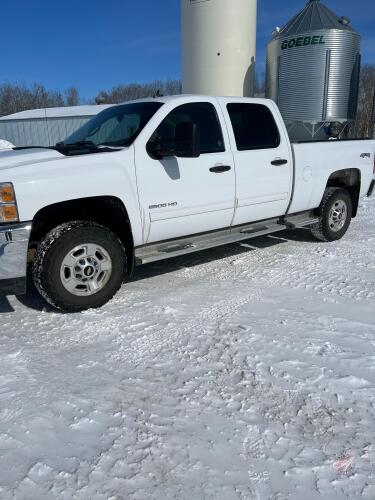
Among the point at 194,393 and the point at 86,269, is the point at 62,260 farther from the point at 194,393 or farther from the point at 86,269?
the point at 194,393

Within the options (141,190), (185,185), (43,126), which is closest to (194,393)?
(141,190)

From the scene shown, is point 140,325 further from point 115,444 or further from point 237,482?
point 237,482

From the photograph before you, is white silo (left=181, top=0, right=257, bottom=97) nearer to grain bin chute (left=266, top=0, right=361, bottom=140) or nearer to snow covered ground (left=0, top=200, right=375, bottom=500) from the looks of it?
grain bin chute (left=266, top=0, right=361, bottom=140)

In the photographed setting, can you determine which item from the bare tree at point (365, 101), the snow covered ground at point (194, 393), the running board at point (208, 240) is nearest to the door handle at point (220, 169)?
the running board at point (208, 240)

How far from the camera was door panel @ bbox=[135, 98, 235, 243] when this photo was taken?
438 cm

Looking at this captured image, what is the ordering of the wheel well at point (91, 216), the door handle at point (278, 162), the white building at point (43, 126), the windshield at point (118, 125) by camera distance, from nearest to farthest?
the wheel well at point (91, 216) → the windshield at point (118, 125) → the door handle at point (278, 162) → the white building at point (43, 126)

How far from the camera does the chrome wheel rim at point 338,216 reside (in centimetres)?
659

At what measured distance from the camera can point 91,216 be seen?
14.3 feet

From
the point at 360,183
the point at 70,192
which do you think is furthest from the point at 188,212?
the point at 360,183

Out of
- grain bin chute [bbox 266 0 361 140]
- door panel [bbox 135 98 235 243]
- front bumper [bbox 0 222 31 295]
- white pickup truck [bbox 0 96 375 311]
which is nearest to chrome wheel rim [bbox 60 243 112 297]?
white pickup truck [bbox 0 96 375 311]

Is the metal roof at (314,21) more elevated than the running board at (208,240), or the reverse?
the metal roof at (314,21)

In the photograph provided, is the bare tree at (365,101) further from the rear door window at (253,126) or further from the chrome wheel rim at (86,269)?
the chrome wheel rim at (86,269)

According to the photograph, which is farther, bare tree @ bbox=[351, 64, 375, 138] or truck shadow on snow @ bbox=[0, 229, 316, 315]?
bare tree @ bbox=[351, 64, 375, 138]

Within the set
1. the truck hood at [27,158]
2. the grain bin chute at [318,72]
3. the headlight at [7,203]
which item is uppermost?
the grain bin chute at [318,72]
